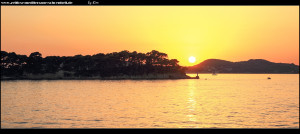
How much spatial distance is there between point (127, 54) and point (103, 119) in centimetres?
16475

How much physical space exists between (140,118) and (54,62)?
158m

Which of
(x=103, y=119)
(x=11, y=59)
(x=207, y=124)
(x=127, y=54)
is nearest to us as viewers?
(x=207, y=124)

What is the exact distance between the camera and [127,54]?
197125 millimetres
